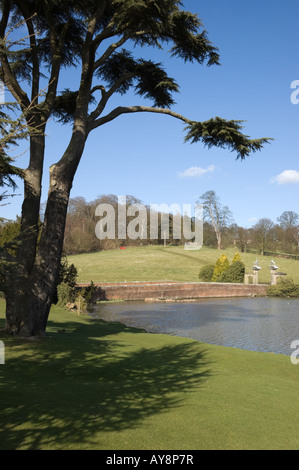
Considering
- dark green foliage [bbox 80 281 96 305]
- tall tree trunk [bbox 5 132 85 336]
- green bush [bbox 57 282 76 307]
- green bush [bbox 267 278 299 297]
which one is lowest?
green bush [bbox 267 278 299 297]

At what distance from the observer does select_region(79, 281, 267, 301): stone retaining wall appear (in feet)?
112

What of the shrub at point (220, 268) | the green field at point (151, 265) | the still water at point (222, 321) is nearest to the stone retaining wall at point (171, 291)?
the still water at point (222, 321)

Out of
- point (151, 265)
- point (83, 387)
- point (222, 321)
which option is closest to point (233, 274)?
point (151, 265)

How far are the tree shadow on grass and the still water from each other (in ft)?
23.8

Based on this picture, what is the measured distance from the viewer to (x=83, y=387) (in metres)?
6.45

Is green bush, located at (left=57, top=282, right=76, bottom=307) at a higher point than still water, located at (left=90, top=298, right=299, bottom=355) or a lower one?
higher

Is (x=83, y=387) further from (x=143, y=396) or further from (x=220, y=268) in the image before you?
(x=220, y=268)

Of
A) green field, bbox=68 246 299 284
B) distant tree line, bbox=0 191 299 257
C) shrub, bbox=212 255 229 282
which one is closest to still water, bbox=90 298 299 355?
shrub, bbox=212 255 229 282

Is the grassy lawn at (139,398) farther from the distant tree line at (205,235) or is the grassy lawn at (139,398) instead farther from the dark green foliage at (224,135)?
the distant tree line at (205,235)

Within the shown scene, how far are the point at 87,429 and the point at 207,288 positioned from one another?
112 ft

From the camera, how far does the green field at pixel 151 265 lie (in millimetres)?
47819

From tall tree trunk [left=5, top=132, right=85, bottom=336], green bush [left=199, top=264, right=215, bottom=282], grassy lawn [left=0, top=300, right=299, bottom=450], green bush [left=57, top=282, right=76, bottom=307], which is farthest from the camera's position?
green bush [left=199, top=264, right=215, bottom=282]

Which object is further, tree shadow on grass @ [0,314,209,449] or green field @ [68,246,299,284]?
green field @ [68,246,299,284]

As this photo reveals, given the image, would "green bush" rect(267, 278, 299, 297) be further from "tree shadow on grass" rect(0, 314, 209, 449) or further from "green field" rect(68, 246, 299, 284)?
"tree shadow on grass" rect(0, 314, 209, 449)
